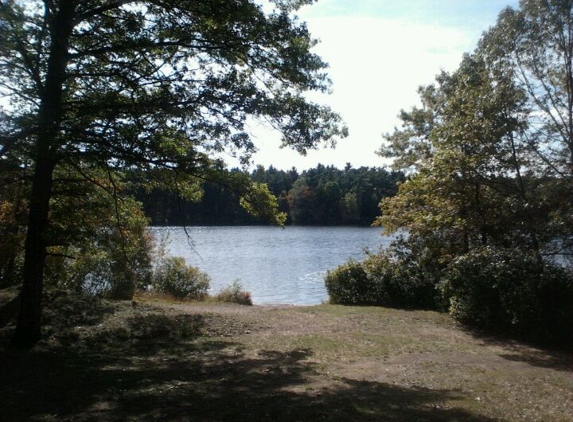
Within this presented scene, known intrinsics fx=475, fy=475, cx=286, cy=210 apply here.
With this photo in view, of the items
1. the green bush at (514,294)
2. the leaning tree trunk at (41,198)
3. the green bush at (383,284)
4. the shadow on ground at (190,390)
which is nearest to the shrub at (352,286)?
the green bush at (383,284)

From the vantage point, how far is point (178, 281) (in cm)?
2220

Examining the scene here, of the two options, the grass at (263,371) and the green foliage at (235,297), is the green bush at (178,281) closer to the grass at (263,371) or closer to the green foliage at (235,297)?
the green foliage at (235,297)

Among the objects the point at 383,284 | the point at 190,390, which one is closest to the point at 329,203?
the point at 383,284

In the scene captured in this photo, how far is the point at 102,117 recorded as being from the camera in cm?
856

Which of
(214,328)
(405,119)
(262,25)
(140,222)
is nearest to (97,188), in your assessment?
(140,222)

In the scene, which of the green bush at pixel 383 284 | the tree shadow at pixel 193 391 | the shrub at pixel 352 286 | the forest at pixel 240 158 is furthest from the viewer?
the shrub at pixel 352 286

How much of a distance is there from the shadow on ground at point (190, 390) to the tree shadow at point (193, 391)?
0.04 ft

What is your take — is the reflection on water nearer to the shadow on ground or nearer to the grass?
the grass

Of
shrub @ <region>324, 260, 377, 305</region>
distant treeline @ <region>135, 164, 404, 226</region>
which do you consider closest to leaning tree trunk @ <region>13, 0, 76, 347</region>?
shrub @ <region>324, 260, 377, 305</region>

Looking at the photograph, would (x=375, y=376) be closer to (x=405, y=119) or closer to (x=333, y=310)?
(x=333, y=310)

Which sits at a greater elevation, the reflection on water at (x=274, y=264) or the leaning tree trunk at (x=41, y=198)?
the leaning tree trunk at (x=41, y=198)

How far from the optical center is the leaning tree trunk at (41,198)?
350 inches

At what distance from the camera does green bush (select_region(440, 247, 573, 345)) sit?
12.3 m

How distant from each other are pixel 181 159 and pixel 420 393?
19.9 feet
